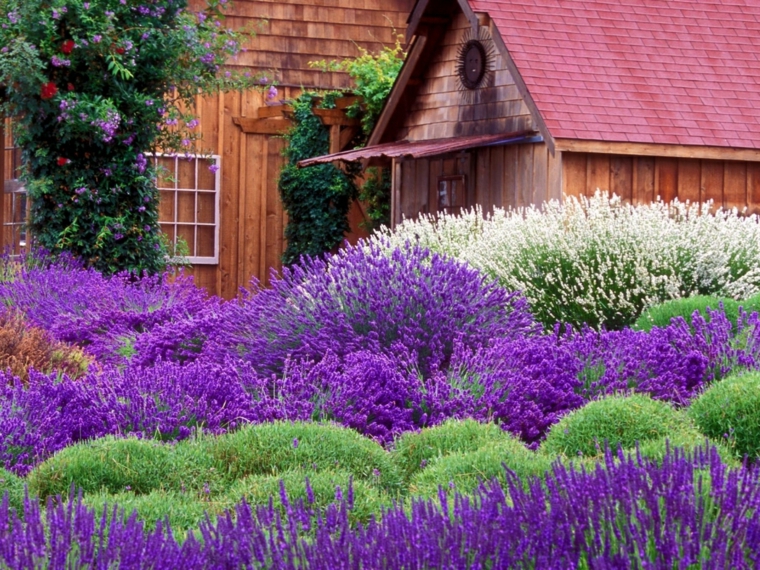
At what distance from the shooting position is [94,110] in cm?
1259

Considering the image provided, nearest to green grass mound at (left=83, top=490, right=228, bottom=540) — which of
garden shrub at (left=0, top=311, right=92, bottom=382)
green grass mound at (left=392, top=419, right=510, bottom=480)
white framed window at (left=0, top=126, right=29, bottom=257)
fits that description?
green grass mound at (left=392, top=419, right=510, bottom=480)

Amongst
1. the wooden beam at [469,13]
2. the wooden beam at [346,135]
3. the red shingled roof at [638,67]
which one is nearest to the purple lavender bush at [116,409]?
the red shingled roof at [638,67]

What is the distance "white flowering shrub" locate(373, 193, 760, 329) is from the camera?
9.56 m

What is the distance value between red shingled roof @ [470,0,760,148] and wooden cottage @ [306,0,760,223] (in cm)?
2

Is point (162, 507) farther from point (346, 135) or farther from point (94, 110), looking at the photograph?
point (346, 135)

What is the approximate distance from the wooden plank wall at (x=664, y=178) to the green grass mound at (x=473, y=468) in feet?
28.1

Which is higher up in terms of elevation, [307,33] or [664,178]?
[307,33]

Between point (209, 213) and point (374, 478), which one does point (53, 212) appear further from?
point (374, 478)

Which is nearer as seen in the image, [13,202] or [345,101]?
[13,202]

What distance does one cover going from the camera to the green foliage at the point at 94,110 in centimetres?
1255

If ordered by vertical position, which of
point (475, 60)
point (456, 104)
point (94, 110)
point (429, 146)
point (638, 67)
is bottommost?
point (429, 146)

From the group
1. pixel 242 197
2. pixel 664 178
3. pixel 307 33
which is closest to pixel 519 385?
pixel 664 178

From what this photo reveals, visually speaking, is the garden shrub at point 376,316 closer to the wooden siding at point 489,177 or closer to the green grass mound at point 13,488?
the green grass mound at point 13,488

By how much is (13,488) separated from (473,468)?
5.89 feet
